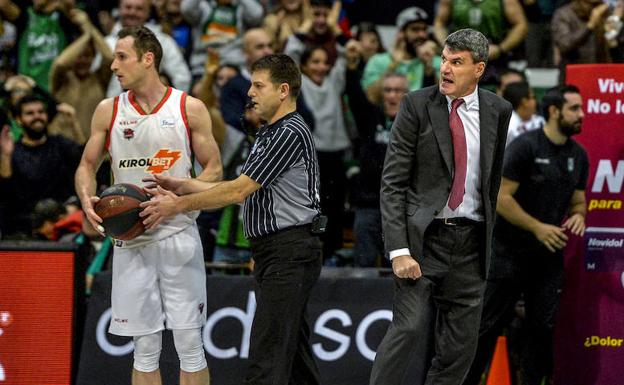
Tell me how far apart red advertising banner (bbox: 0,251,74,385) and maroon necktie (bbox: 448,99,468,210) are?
3082mm

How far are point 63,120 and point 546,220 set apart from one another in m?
5.07

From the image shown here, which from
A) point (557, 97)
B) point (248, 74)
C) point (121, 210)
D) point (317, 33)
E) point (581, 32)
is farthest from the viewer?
point (317, 33)

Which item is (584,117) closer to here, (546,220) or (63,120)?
(546,220)

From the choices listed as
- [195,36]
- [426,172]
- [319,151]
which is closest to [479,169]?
[426,172]

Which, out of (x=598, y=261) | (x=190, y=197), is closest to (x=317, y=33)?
(x=598, y=261)

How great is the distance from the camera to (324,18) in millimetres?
11664

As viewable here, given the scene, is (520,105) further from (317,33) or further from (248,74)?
(248,74)

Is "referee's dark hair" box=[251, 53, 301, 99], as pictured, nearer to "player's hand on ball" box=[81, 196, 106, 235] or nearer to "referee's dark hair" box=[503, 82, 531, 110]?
"player's hand on ball" box=[81, 196, 106, 235]

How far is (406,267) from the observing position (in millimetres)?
6016

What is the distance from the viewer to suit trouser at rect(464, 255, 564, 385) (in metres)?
7.91

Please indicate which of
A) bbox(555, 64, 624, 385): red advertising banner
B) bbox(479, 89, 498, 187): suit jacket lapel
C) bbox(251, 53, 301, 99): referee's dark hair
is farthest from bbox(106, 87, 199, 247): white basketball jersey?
bbox(555, 64, 624, 385): red advertising banner

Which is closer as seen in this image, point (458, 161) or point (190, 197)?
point (458, 161)

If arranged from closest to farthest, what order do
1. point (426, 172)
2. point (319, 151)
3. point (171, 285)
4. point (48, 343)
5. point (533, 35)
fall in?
point (426, 172)
point (171, 285)
point (48, 343)
point (319, 151)
point (533, 35)

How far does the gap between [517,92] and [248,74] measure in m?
2.68
